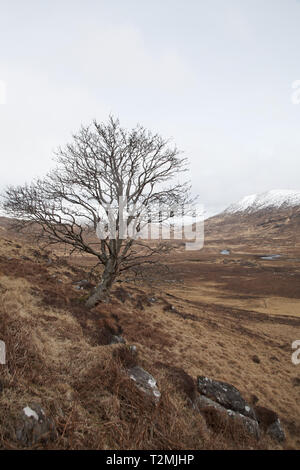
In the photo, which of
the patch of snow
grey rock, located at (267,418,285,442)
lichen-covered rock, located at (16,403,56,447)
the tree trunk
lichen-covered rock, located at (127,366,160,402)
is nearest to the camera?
lichen-covered rock, located at (16,403,56,447)

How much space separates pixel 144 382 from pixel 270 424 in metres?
4.48

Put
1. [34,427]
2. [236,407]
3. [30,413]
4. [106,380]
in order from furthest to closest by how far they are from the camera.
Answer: [236,407] < [106,380] < [30,413] < [34,427]

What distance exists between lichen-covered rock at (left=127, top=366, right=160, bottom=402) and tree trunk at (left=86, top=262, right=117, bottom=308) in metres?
4.92

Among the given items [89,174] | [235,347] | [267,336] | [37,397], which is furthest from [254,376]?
[89,174]

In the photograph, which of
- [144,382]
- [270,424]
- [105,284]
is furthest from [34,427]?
[105,284]

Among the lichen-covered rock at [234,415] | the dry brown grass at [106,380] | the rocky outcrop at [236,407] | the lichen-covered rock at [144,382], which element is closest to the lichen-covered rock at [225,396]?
the rocky outcrop at [236,407]

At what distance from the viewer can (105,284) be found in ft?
30.4

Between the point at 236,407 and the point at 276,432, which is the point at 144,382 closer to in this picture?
the point at 236,407

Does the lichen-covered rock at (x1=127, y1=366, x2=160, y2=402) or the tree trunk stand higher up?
the tree trunk

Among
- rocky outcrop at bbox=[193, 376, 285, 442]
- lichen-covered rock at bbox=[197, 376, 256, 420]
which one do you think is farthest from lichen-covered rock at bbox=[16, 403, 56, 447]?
lichen-covered rock at bbox=[197, 376, 256, 420]

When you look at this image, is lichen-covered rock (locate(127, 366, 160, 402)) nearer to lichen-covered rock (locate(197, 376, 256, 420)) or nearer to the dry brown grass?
the dry brown grass

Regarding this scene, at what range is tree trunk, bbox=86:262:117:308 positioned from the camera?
9008mm

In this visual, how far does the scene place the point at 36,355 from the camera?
3.91m

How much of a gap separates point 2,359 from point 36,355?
744 millimetres
